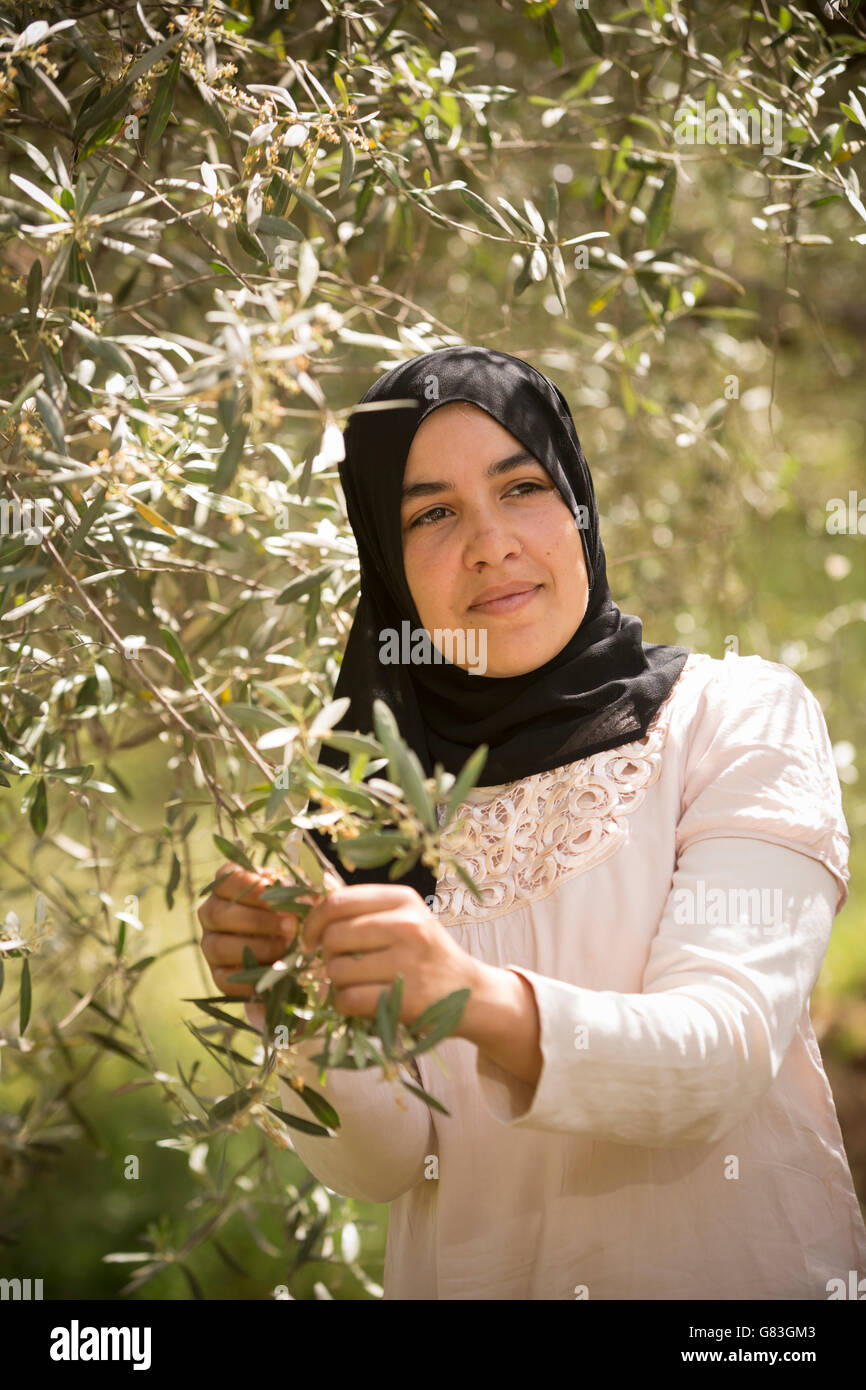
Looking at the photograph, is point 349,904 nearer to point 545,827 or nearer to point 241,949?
point 241,949

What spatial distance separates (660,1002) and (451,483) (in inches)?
31.2

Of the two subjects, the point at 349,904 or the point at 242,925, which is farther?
the point at 242,925

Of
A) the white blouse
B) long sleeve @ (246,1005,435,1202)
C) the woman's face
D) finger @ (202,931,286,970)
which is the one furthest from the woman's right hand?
the woman's face

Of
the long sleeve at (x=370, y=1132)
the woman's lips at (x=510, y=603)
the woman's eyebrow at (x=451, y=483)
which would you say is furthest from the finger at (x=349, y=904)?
the woman's eyebrow at (x=451, y=483)

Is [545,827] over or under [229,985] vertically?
over

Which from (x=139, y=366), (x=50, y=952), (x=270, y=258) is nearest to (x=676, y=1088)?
(x=270, y=258)

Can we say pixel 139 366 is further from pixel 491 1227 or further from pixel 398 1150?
pixel 491 1227

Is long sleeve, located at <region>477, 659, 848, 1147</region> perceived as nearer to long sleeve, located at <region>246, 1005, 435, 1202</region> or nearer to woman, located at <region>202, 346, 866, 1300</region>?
woman, located at <region>202, 346, 866, 1300</region>

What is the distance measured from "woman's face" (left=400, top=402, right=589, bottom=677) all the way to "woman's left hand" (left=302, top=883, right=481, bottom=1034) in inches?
24.7

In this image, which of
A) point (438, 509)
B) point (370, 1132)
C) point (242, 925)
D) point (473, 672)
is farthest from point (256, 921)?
point (438, 509)

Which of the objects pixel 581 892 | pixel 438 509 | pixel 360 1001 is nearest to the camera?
pixel 360 1001

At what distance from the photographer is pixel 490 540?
168 centimetres

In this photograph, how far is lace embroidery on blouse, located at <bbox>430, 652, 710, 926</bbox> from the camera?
65.6 inches

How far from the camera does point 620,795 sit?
168 cm
